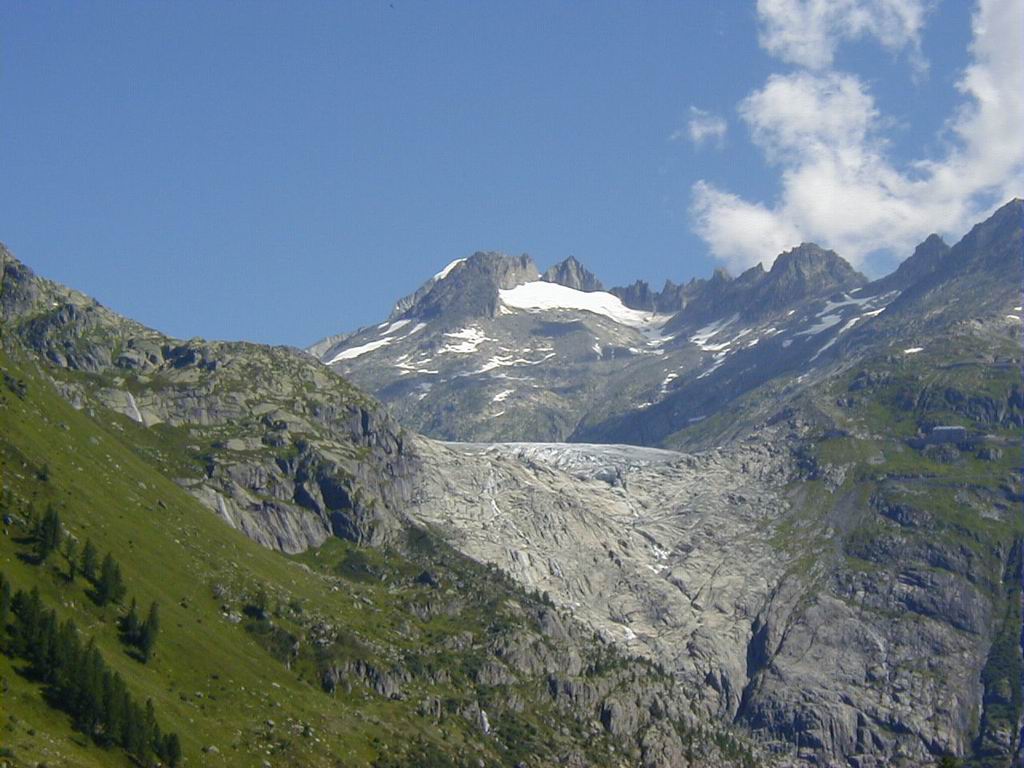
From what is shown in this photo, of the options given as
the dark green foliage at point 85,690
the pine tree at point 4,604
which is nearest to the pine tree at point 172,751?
→ the dark green foliage at point 85,690

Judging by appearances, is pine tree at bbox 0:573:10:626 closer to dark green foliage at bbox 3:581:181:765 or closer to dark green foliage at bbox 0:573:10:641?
dark green foliage at bbox 0:573:10:641

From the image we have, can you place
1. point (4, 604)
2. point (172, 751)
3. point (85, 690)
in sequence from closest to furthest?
point (85, 690) → point (172, 751) → point (4, 604)

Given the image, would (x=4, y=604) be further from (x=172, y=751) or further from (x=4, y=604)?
(x=172, y=751)

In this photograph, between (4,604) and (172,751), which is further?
(4,604)

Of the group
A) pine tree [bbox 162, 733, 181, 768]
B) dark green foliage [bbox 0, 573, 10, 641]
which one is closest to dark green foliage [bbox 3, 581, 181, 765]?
pine tree [bbox 162, 733, 181, 768]

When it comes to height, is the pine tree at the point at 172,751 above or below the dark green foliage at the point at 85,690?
below

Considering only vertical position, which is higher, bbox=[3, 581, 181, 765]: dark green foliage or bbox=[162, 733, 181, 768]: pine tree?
bbox=[3, 581, 181, 765]: dark green foliage

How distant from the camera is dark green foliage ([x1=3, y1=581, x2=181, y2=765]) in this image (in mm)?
187625

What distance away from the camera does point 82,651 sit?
652 feet

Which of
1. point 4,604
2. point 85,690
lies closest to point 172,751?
point 85,690

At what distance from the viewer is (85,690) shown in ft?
622

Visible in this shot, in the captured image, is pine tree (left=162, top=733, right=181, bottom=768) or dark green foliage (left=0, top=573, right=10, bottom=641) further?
dark green foliage (left=0, top=573, right=10, bottom=641)

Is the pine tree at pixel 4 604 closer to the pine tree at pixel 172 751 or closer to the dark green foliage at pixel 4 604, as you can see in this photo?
the dark green foliage at pixel 4 604

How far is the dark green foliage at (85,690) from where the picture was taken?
18762 centimetres
